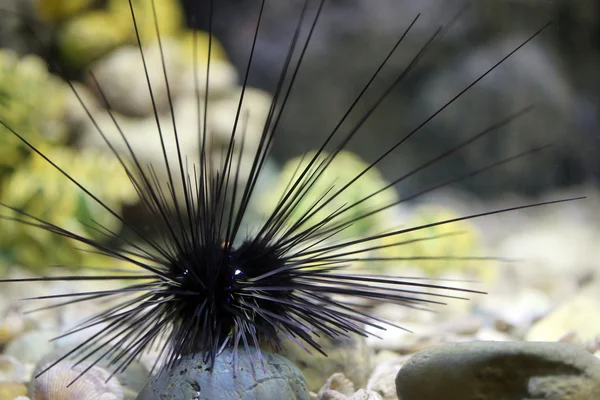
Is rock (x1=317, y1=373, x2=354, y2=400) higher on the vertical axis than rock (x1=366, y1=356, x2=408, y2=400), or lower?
lower

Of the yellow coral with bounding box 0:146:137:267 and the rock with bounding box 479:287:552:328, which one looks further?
the yellow coral with bounding box 0:146:137:267

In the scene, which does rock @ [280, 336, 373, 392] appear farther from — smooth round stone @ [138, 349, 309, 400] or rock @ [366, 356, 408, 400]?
smooth round stone @ [138, 349, 309, 400]

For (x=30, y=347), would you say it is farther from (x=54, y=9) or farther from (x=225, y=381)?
(x=54, y=9)

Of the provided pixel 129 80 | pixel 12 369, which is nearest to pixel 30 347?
pixel 12 369

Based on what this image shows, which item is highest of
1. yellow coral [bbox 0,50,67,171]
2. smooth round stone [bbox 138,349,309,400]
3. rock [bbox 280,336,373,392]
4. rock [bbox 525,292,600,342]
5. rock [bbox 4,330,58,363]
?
yellow coral [bbox 0,50,67,171]

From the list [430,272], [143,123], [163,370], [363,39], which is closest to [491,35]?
[363,39]

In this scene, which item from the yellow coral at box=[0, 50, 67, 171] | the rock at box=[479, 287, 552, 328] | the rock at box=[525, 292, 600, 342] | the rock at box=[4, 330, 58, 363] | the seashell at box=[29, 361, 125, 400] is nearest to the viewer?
the seashell at box=[29, 361, 125, 400]

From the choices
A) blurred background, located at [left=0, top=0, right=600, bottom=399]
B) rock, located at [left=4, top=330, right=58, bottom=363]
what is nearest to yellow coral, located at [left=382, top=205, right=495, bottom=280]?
blurred background, located at [left=0, top=0, right=600, bottom=399]
